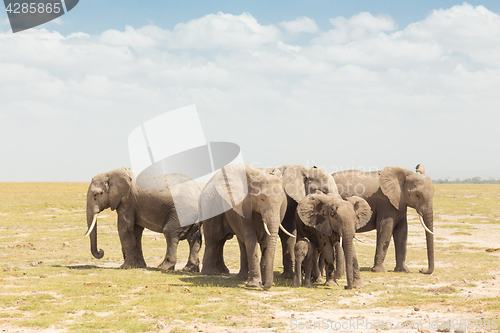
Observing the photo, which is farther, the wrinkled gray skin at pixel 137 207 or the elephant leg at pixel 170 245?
the wrinkled gray skin at pixel 137 207

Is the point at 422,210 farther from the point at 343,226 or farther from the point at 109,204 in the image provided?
the point at 109,204

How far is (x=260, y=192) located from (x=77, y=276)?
5970mm

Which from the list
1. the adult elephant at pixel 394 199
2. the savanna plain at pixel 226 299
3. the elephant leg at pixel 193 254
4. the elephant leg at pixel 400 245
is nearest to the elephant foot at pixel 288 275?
the savanna plain at pixel 226 299

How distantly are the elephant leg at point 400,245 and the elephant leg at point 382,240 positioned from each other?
0.50 metres

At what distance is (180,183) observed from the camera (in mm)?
16375

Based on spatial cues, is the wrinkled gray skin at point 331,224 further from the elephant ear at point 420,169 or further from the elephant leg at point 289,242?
the elephant ear at point 420,169

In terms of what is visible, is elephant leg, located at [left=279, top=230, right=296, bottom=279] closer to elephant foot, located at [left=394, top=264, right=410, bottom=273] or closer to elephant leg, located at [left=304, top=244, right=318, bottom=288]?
elephant leg, located at [left=304, top=244, right=318, bottom=288]

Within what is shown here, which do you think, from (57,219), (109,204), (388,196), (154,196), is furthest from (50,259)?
(57,219)

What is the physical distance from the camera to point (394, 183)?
668 inches

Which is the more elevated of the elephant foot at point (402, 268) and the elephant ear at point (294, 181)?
the elephant ear at point (294, 181)

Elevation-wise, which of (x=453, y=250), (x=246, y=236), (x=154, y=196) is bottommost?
(x=453, y=250)

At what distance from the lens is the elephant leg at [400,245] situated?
657 inches

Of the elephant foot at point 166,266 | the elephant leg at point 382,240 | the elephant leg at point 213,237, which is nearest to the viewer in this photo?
the elephant leg at point 213,237

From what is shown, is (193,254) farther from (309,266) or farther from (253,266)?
(309,266)
